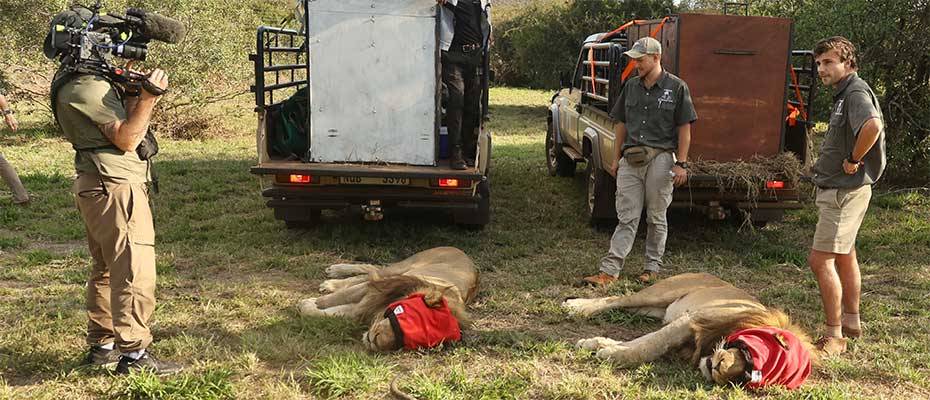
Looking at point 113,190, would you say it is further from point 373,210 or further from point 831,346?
point 831,346

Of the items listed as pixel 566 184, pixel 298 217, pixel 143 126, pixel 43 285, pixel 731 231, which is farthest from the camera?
pixel 566 184

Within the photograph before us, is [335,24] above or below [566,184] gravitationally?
above

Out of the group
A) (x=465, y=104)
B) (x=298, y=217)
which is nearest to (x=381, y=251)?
(x=298, y=217)

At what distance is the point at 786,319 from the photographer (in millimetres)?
3752

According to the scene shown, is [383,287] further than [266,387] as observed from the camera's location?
Yes

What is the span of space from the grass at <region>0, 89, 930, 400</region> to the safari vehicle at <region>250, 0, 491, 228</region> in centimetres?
55

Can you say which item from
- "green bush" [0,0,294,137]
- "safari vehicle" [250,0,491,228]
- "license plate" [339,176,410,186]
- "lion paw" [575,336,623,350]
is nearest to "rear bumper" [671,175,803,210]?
"safari vehicle" [250,0,491,228]

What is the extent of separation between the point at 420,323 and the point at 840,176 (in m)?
2.45

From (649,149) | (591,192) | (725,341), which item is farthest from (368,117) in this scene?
(725,341)

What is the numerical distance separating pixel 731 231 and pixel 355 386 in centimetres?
470

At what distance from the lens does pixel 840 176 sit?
4113 mm

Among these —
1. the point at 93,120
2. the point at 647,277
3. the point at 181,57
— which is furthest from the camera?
the point at 181,57

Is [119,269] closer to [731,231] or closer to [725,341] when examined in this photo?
[725,341]

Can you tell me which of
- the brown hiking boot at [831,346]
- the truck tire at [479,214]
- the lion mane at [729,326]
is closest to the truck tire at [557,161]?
the truck tire at [479,214]
